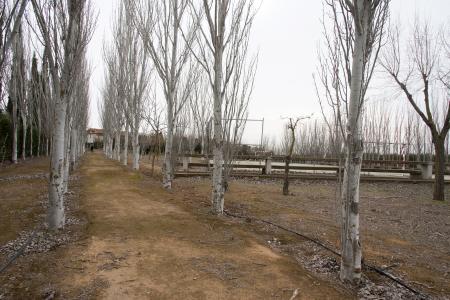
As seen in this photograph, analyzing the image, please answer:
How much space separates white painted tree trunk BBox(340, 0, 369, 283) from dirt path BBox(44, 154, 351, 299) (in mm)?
358

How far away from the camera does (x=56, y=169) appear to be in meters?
5.49

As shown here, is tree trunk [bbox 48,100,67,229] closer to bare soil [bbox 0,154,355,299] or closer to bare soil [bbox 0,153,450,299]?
bare soil [bbox 0,153,450,299]

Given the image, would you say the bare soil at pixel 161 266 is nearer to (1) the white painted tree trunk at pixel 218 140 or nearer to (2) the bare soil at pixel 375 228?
(2) the bare soil at pixel 375 228

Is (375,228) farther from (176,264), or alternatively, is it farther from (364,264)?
A: (176,264)

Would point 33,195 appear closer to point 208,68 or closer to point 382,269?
point 208,68

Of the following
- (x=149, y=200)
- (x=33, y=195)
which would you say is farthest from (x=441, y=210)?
(x=33, y=195)

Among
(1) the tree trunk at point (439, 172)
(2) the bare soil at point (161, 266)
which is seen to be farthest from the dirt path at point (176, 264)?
(1) the tree trunk at point (439, 172)

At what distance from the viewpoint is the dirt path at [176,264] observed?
351 cm

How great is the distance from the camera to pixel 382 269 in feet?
14.3

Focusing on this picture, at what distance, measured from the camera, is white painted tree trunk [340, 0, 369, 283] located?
150 inches

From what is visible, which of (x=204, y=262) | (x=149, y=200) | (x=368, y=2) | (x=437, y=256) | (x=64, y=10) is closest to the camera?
(x=368, y=2)

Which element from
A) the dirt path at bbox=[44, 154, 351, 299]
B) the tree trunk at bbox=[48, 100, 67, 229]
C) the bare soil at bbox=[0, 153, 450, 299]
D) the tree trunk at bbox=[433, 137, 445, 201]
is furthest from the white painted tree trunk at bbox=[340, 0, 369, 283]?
the tree trunk at bbox=[433, 137, 445, 201]

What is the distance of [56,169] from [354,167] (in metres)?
4.21

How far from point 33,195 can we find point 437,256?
337 inches
